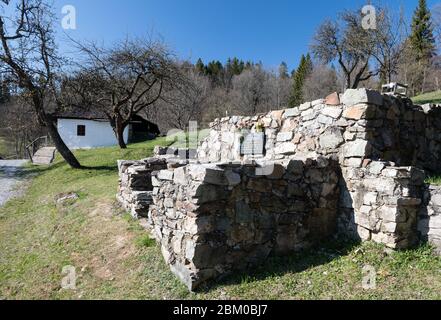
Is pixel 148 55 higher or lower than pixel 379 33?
lower

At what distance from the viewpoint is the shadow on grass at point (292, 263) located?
4738mm

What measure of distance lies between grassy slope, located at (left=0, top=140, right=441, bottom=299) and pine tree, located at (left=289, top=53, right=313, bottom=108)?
34.2 metres

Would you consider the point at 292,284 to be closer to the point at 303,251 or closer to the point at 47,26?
the point at 303,251

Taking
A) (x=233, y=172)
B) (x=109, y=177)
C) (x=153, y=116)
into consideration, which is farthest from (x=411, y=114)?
(x=153, y=116)

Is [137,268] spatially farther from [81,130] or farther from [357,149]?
[81,130]

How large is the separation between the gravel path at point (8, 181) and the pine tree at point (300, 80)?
95.7ft

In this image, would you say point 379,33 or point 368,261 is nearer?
point 368,261

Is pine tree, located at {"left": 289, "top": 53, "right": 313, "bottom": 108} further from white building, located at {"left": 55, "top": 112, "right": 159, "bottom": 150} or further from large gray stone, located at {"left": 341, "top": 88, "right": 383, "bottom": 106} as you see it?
large gray stone, located at {"left": 341, "top": 88, "right": 383, "bottom": 106}

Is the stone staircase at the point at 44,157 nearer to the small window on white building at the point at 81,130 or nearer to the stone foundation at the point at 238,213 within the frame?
the small window on white building at the point at 81,130

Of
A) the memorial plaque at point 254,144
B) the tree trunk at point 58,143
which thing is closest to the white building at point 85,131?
the tree trunk at point 58,143

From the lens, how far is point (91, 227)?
24.6 ft

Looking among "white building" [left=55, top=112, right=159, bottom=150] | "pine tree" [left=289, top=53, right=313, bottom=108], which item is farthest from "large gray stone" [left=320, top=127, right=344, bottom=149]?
"pine tree" [left=289, top=53, right=313, bottom=108]

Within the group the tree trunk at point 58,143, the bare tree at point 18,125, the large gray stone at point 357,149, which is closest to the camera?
the large gray stone at point 357,149

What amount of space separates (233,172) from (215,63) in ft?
181
